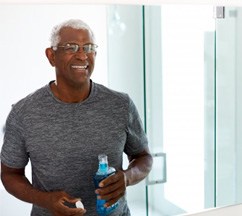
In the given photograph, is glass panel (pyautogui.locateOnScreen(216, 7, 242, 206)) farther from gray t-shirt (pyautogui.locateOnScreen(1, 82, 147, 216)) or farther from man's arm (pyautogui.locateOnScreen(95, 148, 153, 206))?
gray t-shirt (pyautogui.locateOnScreen(1, 82, 147, 216))

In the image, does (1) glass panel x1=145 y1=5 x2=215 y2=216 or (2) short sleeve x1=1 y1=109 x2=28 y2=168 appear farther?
(1) glass panel x1=145 y1=5 x2=215 y2=216

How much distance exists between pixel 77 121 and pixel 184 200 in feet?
1.57

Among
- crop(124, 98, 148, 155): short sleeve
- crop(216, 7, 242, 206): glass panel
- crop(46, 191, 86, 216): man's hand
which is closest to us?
crop(46, 191, 86, 216): man's hand

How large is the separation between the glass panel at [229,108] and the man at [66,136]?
18.3 inches

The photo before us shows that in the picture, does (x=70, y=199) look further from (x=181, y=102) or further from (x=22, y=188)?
(x=181, y=102)

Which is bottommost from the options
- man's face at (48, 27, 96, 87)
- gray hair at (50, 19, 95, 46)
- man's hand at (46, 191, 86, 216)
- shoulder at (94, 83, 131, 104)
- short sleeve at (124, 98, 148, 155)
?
Result: man's hand at (46, 191, 86, 216)

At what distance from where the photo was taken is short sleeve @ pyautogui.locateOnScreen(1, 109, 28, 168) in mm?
957

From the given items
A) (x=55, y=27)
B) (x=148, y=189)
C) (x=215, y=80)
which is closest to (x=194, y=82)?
(x=215, y=80)

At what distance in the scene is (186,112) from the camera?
1286 mm

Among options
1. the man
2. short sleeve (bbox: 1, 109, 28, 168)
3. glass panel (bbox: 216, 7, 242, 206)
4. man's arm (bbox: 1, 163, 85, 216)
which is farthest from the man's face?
glass panel (bbox: 216, 7, 242, 206)

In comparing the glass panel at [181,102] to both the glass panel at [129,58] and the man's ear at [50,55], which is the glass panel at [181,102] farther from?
the man's ear at [50,55]

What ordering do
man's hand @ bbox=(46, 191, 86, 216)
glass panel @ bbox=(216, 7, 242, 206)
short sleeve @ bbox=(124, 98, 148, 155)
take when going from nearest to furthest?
man's hand @ bbox=(46, 191, 86, 216)
short sleeve @ bbox=(124, 98, 148, 155)
glass panel @ bbox=(216, 7, 242, 206)

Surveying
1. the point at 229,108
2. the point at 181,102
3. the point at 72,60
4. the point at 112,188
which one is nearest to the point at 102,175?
the point at 112,188

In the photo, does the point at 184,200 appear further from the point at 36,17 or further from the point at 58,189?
the point at 36,17
